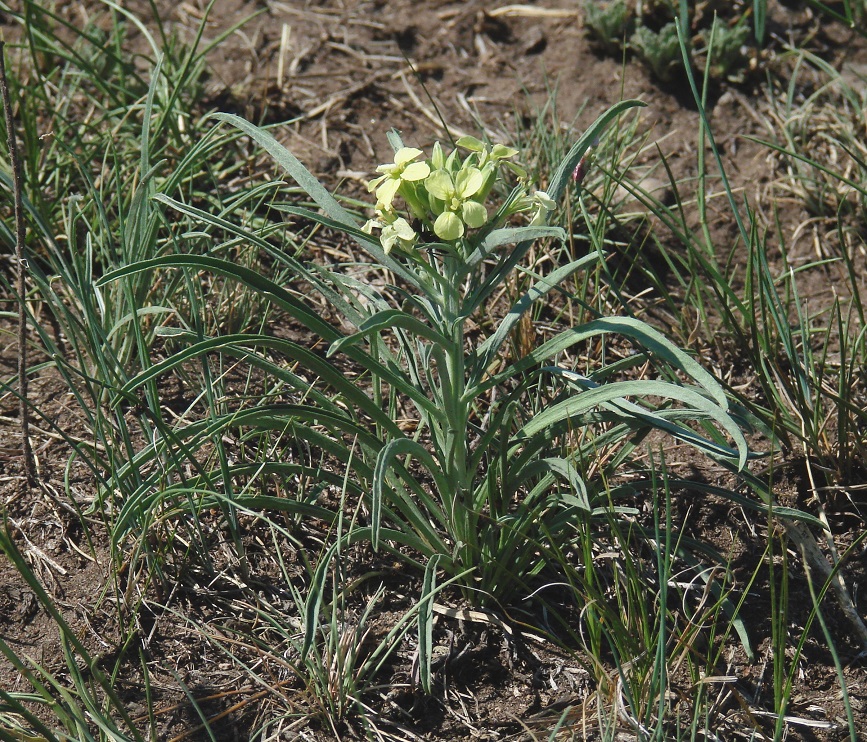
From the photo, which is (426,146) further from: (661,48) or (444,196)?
(444,196)

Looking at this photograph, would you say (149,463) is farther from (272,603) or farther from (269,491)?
(272,603)

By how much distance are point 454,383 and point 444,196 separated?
35 cm

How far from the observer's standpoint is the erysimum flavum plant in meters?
1.53

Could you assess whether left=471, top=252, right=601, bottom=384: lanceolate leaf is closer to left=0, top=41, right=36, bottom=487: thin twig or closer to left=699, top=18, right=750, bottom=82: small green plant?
left=0, top=41, right=36, bottom=487: thin twig

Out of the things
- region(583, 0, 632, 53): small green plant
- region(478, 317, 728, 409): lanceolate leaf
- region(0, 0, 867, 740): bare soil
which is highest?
region(583, 0, 632, 53): small green plant

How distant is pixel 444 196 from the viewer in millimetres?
1518

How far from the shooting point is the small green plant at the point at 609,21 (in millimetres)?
3139

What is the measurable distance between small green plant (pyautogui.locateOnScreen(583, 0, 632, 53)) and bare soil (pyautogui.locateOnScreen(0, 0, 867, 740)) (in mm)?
54

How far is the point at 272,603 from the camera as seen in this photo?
1.96 metres

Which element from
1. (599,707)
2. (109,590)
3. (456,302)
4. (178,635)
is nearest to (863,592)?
(599,707)

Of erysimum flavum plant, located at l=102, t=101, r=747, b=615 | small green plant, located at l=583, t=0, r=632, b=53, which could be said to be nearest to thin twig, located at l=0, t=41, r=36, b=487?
erysimum flavum plant, located at l=102, t=101, r=747, b=615

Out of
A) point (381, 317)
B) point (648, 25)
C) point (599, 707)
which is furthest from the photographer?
point (648, 25)

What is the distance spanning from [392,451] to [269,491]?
25.9 inches

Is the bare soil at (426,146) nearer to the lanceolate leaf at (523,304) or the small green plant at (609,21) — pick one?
the small green plant at (609,21)
